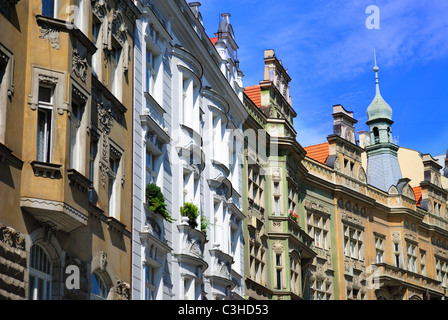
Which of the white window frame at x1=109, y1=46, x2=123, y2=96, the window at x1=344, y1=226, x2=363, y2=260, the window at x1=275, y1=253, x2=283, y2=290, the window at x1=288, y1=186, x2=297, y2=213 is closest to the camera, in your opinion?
the white window frame at x1=109, y1=46, x2=123, y2=96

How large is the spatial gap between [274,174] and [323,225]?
6.77 meters

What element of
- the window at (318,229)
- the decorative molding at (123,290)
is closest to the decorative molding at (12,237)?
the decorative molding at (123,290)

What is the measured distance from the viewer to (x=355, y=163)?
164 feet

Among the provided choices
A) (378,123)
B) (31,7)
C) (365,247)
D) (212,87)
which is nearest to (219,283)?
(212,87)

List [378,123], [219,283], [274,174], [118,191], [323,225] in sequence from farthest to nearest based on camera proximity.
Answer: [378,123] → [323,225] → [274,174] → [219,283] → [118,191]

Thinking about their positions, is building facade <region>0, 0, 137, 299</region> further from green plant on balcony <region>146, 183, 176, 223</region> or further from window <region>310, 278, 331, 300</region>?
window <region>310, 278, 331, 300</region>

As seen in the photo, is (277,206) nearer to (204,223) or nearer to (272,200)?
(272,200)

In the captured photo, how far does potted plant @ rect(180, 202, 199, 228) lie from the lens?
2775 centimetres

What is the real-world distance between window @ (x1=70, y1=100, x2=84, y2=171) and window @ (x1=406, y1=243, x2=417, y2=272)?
1391 inches

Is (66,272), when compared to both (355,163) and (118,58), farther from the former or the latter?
(355,163)

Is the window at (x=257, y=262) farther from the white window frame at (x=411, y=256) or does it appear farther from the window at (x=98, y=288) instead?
the white window frame at (x=411, y=256)

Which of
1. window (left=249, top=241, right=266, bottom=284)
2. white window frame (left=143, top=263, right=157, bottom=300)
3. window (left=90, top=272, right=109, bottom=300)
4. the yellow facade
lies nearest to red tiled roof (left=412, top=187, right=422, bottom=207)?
the yellow facade

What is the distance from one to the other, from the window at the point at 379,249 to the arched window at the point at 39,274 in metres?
33.2

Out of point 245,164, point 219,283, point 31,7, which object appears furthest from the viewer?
point 245,164
